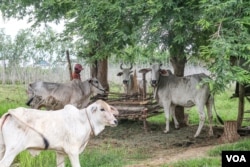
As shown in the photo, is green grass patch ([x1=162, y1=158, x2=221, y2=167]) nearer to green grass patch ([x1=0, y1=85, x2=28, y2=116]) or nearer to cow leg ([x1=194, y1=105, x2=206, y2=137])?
cow leg ([x1=194, y1=105, x2=206, y2=137])

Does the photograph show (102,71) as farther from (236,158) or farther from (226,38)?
(236,158)

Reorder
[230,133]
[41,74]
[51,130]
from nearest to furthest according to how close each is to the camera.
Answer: [51,130] < [230,133] < [41,74]

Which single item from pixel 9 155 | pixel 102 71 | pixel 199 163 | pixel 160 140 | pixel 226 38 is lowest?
pixel 160 140

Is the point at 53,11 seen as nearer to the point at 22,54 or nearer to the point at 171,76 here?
the point at 171,76

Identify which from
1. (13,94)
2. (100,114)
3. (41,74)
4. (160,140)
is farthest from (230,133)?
(41,74)

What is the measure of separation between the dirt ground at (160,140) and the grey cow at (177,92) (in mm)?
324

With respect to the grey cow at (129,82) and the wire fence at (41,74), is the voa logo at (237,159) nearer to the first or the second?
the grey cow at (129,82)

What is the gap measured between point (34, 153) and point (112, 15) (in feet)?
9.79

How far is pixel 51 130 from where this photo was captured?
14.3ft

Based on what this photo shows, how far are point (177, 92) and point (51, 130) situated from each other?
525cm

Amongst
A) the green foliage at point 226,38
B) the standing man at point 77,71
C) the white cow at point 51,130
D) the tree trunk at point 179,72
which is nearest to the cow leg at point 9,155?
the white cow at point 51,130

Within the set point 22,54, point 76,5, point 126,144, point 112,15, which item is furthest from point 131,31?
point 22,54

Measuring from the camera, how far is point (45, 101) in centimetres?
920

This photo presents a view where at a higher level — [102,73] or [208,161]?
[102,73]
